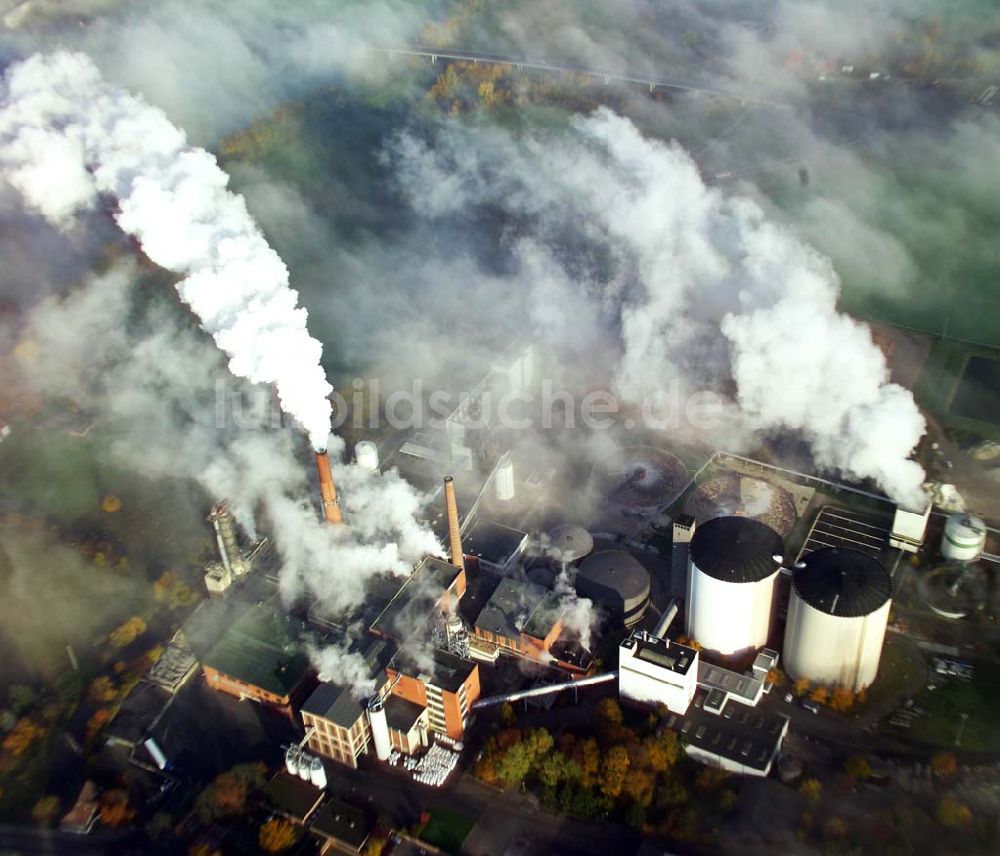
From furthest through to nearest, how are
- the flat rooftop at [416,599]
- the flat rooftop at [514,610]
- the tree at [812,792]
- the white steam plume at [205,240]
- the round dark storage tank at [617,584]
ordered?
the round dark storage tank at [617,584] → the flat rooftop at [514,610] → the white steam plume at [205,240] → the flat rooftop at [416,599] → the tree at [812,792]

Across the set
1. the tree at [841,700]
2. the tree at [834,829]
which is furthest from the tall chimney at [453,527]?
the tree at [834,829]

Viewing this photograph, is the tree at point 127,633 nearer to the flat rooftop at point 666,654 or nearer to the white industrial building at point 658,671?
the white industrial building at point 658,671

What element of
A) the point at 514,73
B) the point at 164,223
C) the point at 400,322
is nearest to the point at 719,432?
the point at 400,322

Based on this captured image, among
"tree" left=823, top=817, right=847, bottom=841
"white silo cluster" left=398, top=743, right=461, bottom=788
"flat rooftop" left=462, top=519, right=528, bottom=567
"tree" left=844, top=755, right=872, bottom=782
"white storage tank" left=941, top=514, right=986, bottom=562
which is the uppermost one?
"white storage tank" left=941, top=514, right=986, bottom=562

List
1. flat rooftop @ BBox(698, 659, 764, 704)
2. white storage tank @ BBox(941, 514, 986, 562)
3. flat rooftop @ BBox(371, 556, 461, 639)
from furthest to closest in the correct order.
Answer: white storage tank @ BBox(941, 514, 986, 562)
flat rooftop @ BBox(371, 556, 461, 639)
flat rooftop @ BBox(698, 659, 764, 704)

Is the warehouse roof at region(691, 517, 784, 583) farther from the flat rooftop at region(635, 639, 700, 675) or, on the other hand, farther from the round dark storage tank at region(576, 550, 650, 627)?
the round dark storage tank at region(576, 550, 650, 627)

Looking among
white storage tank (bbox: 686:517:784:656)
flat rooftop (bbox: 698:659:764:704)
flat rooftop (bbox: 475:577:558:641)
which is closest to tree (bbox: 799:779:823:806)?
flat rooftop (bbox: 698:659:764:704)

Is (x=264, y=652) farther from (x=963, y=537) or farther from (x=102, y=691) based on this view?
(x=963, y=537)

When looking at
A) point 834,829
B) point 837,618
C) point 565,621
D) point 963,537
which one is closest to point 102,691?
point 565,621
